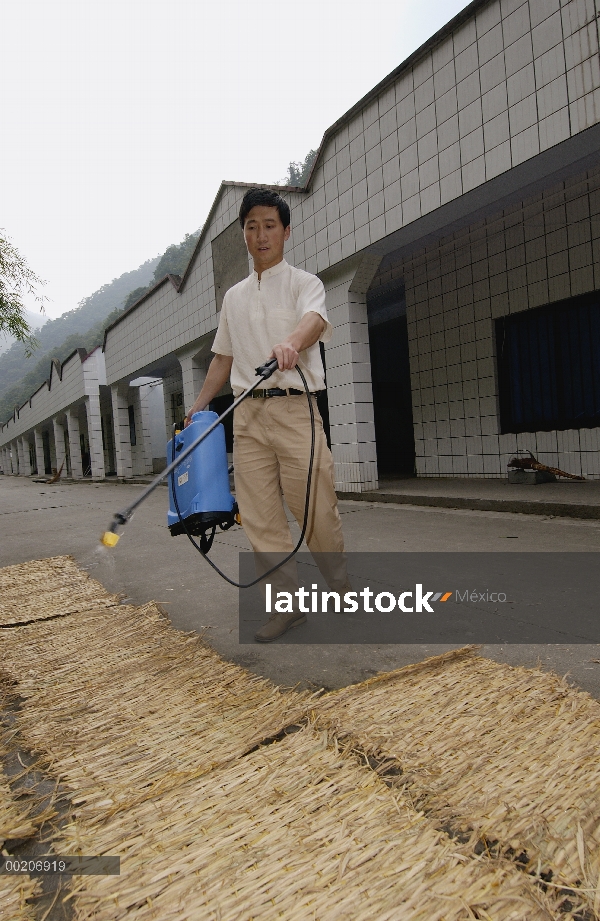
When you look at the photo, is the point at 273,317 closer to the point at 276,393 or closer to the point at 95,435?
the point at 276,393

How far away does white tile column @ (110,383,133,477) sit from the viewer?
57.5ft

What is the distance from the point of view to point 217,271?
10633 millimetres

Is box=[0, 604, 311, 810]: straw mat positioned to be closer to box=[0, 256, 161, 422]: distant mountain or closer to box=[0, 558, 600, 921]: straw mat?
box=[0, 558, 600, 921]: straw mat

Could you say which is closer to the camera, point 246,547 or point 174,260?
point 246,547

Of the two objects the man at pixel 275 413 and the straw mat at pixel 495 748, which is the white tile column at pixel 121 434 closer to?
the man at pixel 275 413

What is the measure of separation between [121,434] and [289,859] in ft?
57.1

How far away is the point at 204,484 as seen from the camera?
2.40 m

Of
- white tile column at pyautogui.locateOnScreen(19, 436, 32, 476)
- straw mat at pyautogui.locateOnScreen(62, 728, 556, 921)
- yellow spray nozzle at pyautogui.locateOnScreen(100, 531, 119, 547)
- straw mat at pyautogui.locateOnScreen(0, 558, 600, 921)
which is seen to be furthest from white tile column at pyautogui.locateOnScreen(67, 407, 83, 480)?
straw mat at pyautogui.locateOnScreen(62, 728, 556, 921)

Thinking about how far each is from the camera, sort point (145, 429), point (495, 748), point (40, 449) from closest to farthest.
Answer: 1. point (495, 748)
2. point (145, 429)
3. point (40, 449)

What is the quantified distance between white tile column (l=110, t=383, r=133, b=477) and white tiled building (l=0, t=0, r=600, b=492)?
844 centimetres

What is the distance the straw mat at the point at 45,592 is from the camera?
113 inches

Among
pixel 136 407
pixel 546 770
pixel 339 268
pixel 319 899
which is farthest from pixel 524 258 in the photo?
pixel 136 407

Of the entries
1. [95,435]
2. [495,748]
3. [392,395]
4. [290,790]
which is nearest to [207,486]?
[290,790]

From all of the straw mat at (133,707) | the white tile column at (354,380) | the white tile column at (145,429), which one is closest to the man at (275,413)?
the straw mat at (133,707)
